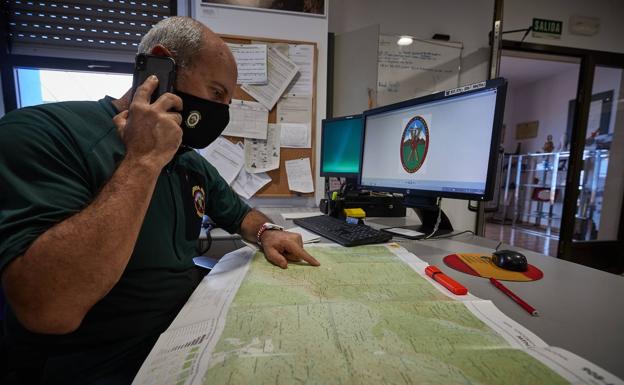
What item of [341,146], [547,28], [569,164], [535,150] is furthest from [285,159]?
[535,150]

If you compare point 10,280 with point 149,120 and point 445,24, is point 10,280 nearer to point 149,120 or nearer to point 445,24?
point 149,120

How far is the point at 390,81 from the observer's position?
200 centimetres

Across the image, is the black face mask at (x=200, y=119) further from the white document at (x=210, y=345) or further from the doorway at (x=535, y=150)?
the doorway at (x=535, y=150)

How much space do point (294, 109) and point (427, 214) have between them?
1.01 meters

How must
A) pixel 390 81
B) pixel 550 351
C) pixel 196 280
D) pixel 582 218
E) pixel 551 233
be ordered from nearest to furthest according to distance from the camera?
pixel 550 351 → pixel 196 280 → pixel 390 81 → pixel 582 218 → pixel 551 233

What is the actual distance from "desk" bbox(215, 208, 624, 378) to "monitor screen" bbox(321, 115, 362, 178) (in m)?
0.79

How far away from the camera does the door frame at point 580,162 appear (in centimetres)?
232

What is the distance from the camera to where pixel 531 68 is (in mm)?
4477

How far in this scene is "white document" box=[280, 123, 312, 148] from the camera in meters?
1.64

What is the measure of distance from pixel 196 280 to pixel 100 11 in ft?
7.03

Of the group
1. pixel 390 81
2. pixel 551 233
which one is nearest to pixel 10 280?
pixel 390 81

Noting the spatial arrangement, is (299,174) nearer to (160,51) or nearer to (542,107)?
(160,51)

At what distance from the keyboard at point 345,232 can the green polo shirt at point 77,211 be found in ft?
1.33

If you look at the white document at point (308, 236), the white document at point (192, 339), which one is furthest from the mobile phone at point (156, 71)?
the white document at point (308, 236)
